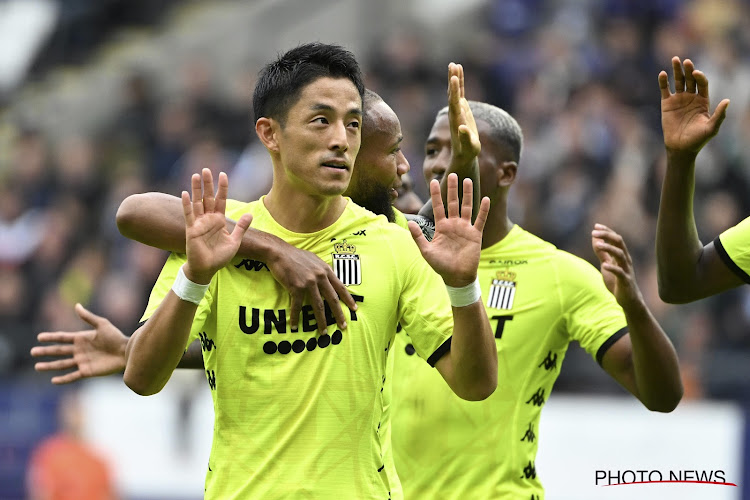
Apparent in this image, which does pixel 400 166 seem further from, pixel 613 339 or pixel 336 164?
pixel 613 339

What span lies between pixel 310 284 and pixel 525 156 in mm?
9891

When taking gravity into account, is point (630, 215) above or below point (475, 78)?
below

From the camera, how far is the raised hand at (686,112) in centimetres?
481

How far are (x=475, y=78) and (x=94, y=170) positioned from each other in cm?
545

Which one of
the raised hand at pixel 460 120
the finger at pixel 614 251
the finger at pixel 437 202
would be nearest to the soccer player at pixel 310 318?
the finger at pixel 437 202

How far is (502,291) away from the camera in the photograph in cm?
561

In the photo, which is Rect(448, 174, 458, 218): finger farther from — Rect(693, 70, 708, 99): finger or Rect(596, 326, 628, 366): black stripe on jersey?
Rect(596, 326, 628, 366): black stripe on jersey

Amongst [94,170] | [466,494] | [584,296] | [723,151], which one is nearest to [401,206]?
[584,296]

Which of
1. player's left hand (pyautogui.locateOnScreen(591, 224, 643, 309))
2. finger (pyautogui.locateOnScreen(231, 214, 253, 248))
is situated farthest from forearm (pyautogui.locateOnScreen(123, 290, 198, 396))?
player's left hand (pyautogui.locateOnScreen(591, 224, 643, 309))

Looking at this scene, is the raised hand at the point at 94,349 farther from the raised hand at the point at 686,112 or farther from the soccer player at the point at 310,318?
the raised hand at the point at 686,112

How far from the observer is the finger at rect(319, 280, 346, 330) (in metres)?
4.22

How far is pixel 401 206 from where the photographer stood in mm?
6289

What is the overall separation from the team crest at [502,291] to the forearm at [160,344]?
1971mm

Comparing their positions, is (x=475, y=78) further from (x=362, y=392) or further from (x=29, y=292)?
(x=362, y=392)
